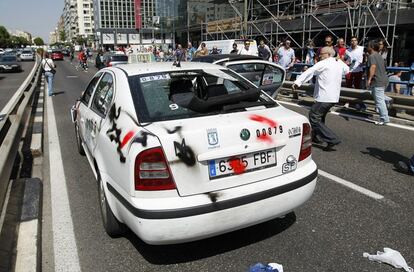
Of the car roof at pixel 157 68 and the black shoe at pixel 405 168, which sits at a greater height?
the car roof at pixel 157 68

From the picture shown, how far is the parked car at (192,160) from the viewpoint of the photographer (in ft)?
9.11

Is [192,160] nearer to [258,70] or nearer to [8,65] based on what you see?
[258,70]

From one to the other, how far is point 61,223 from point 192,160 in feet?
6.08

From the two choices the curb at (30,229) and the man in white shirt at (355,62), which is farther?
the man in white shirt at (355,62)

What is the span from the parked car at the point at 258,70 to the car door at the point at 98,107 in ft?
11.5

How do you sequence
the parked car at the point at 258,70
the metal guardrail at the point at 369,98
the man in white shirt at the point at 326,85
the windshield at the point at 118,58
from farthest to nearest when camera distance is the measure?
the windshield at the point at 118,58 → the metal guardrail at the point at 369,98 → the parked car at the point at 258,70 → the man in white shirt at the point at 326,85

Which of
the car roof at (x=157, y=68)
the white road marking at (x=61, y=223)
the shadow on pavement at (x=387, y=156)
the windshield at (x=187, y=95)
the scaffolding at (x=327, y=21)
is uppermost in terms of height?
the scaffolding at (x=327, y=21)

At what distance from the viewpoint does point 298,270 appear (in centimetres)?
300

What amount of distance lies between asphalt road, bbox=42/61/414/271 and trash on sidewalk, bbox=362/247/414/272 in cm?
5

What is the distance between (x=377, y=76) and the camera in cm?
818

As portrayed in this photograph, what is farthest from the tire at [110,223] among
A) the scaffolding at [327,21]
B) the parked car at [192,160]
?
the scaffolding at [327,21]

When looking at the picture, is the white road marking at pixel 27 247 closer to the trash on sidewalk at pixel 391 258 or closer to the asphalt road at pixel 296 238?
the asphalt road at pixel 296 238

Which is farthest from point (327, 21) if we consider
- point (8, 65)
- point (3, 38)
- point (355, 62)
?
point (3, 38)

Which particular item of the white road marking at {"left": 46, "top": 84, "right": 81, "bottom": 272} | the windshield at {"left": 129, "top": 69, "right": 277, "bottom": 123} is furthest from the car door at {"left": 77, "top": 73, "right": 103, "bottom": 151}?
the windshield at {"left": 129, "top": 69, "right": 277, "bottom": 123}
